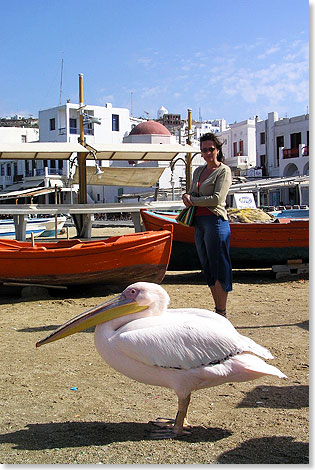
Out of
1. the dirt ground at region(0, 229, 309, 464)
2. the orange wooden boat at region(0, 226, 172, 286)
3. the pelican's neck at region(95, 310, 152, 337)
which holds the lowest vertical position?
the dirt ground at region(0, 229, 309, 464)

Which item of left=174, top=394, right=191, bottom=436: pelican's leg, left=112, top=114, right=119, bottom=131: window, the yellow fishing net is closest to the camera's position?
left=174, top=394, right=191, bottom=436: pelican's leg

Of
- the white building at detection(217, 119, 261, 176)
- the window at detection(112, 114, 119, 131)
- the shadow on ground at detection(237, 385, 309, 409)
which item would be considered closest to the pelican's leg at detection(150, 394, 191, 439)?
the shadow on ground at detection(237, 385, 309, 409)

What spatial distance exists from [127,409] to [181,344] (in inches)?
34.9

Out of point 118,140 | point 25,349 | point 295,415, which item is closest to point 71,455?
point 295,415

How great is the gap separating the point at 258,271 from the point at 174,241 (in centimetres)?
196

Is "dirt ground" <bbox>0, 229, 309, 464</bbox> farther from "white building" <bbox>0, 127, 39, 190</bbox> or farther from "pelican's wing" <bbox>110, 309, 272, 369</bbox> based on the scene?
"white building" <bbox>0, 127, 39, 190</bbox>

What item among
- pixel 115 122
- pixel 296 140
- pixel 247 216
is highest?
pixel 115 122

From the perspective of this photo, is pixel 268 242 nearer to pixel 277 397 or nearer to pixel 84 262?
pixel 84 262

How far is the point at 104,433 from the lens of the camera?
9.71ft

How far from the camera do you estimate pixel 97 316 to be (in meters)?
2.93

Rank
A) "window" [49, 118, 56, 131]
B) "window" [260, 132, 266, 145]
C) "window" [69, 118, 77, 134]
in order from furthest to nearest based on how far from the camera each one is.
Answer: "window" [49, 118, 56, 131]
"window" [260, 132, 266, 145]
"window" [69, 118, 77, 134]

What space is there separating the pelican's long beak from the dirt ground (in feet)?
1.91

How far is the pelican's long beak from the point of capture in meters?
2.91

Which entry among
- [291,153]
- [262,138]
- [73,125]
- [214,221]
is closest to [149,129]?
[73,125]
